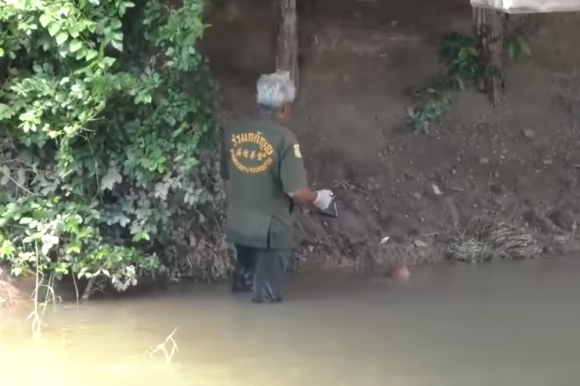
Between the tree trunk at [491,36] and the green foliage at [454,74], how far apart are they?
4cm

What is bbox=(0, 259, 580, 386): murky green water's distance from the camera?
240 inches

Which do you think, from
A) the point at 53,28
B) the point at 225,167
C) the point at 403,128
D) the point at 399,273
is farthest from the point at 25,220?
the point at 403,128

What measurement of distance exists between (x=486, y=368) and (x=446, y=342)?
0.54m

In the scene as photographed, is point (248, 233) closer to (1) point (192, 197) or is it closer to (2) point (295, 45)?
(1) point (192, 197)

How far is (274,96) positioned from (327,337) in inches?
72.7

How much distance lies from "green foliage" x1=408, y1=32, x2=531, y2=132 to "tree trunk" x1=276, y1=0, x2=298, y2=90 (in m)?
1.49

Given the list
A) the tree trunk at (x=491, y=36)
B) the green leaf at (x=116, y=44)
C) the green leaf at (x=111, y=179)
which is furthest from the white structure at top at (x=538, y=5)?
the tree trunk at (x=491, y=36)

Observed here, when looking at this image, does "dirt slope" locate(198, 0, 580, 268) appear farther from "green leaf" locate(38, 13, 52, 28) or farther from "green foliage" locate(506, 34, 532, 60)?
"green leaf" locate(38, 13, 52, 28)

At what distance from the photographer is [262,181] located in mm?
7512

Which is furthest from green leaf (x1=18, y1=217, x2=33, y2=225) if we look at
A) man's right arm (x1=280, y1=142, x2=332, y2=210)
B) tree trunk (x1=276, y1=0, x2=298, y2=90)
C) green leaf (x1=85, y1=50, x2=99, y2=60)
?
tree trunk (x1=276, y1=0, x2=298, y2=90)

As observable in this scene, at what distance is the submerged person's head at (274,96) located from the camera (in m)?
7.54

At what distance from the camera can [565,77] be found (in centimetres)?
1136

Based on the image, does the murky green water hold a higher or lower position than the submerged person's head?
lower

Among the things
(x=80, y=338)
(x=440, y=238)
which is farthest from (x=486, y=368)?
(x=440, y=238)
